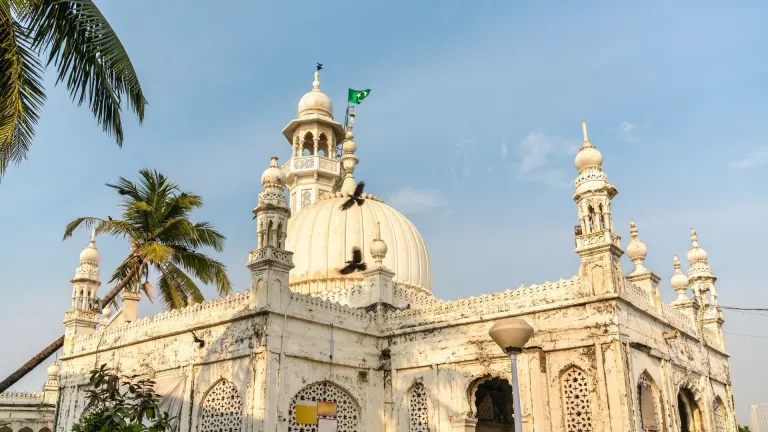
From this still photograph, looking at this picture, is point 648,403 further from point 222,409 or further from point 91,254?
point 91,254

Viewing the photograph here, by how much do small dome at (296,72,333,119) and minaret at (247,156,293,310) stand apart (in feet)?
43.9

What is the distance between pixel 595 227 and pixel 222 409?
9547 millimetres

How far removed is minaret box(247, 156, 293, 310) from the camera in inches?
613

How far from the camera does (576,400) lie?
14500mm

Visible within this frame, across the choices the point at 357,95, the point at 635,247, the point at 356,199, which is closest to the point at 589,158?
the point at 635,247

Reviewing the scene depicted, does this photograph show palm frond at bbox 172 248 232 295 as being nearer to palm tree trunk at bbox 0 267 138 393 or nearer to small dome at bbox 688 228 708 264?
palm tree trunk at bbox 0 267 138 393

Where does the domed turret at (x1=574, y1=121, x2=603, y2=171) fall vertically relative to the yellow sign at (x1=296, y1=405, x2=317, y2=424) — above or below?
above

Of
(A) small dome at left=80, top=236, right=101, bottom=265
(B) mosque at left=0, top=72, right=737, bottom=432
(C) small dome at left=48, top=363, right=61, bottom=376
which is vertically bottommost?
(B) mosque at left=0, top=72, right=737, bottom=432

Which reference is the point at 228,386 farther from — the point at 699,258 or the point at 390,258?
the point at 699,258

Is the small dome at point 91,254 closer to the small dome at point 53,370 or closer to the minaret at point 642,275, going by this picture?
the small dome at point 53,370

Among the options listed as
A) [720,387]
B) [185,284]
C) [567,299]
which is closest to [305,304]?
[567,299]

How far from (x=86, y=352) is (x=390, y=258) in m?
9.80

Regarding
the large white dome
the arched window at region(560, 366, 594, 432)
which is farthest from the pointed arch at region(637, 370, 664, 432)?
the large white dome

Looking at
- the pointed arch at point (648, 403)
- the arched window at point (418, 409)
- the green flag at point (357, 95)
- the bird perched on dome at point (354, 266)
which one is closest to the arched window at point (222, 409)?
the arched window at point (418, 409)
